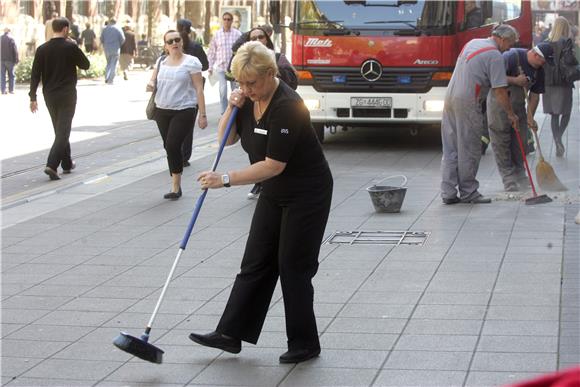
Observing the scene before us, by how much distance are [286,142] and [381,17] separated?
10.6 m

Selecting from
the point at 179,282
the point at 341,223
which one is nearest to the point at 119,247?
the point at 179,282

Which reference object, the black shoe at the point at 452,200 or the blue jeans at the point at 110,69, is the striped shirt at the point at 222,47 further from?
the blue jeans at the point at 110,69

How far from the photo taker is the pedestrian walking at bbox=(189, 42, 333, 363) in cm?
556

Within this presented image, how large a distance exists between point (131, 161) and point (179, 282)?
24.6ft

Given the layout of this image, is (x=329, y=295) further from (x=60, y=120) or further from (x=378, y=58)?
(x=378, y=58)

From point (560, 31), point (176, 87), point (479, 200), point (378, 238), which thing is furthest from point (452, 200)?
point (560, 31)

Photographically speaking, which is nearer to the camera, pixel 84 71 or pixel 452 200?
pixel 452 200

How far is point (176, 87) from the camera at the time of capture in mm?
11523

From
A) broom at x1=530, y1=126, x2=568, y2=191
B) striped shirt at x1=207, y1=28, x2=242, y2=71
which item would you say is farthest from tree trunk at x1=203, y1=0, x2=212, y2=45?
broom at x1=530, y1=126, x2=568, y2=191

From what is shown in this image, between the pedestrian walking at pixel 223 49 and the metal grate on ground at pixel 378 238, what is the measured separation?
10.6 meters

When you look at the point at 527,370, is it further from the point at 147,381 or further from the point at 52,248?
the point at 52,248

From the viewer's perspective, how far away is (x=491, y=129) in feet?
40.1

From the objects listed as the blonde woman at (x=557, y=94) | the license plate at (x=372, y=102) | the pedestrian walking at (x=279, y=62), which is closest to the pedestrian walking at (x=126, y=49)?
the license plate at (x=372, y=102)

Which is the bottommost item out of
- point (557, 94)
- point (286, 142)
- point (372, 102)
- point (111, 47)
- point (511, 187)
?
point (111, 47)
